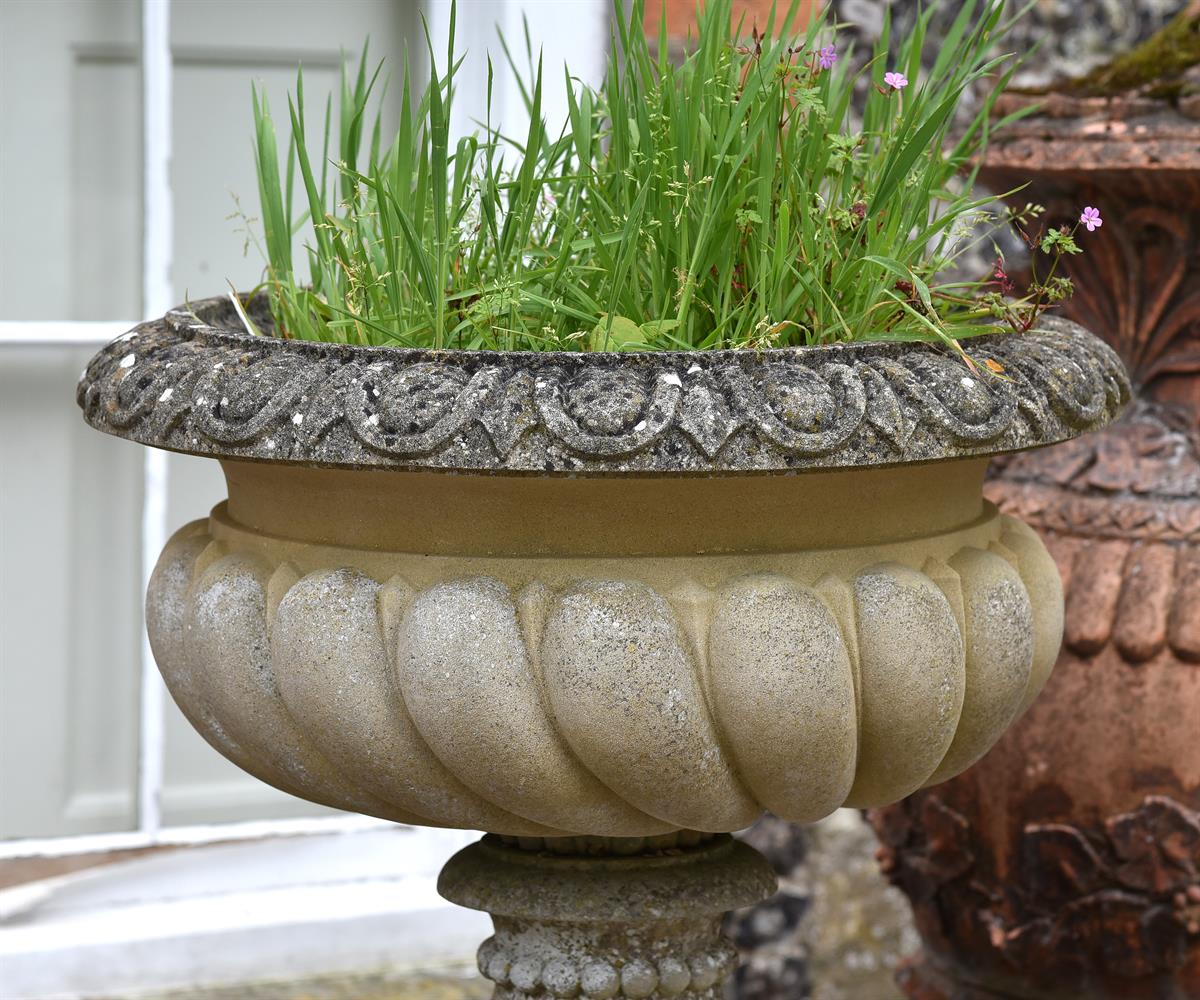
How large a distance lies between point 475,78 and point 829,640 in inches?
53.2

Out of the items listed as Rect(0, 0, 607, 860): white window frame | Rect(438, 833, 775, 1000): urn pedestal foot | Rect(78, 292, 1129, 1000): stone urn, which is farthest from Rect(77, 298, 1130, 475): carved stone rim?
Rect(0, 0, 607, 860): white window frame

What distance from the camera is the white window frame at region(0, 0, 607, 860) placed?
2158 millimetres

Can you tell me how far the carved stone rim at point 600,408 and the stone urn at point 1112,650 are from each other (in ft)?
1.99

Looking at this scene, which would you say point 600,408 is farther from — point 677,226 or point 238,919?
point 238,919

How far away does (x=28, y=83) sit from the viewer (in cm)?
214

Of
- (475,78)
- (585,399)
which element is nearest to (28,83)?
(475,78)

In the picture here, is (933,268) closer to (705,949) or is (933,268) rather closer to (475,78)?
(705,949)

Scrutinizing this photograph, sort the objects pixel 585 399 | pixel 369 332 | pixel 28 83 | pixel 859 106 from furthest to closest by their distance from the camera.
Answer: pixel 859 106 → pixel 28 83 → pixel 369 332 → pixel 585 399

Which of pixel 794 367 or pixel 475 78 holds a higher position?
pixel 475 78

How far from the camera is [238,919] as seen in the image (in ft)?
7.40

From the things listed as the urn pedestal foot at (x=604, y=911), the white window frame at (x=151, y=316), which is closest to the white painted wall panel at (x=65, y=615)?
the white window frame at (x=151, y=316)

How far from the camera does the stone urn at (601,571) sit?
41.7 inches

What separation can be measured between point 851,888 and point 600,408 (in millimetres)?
1627

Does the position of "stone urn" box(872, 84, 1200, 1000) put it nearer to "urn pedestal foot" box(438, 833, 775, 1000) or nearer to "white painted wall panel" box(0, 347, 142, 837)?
"urn pedestal foot" box(438, 833, 775, 1000)
